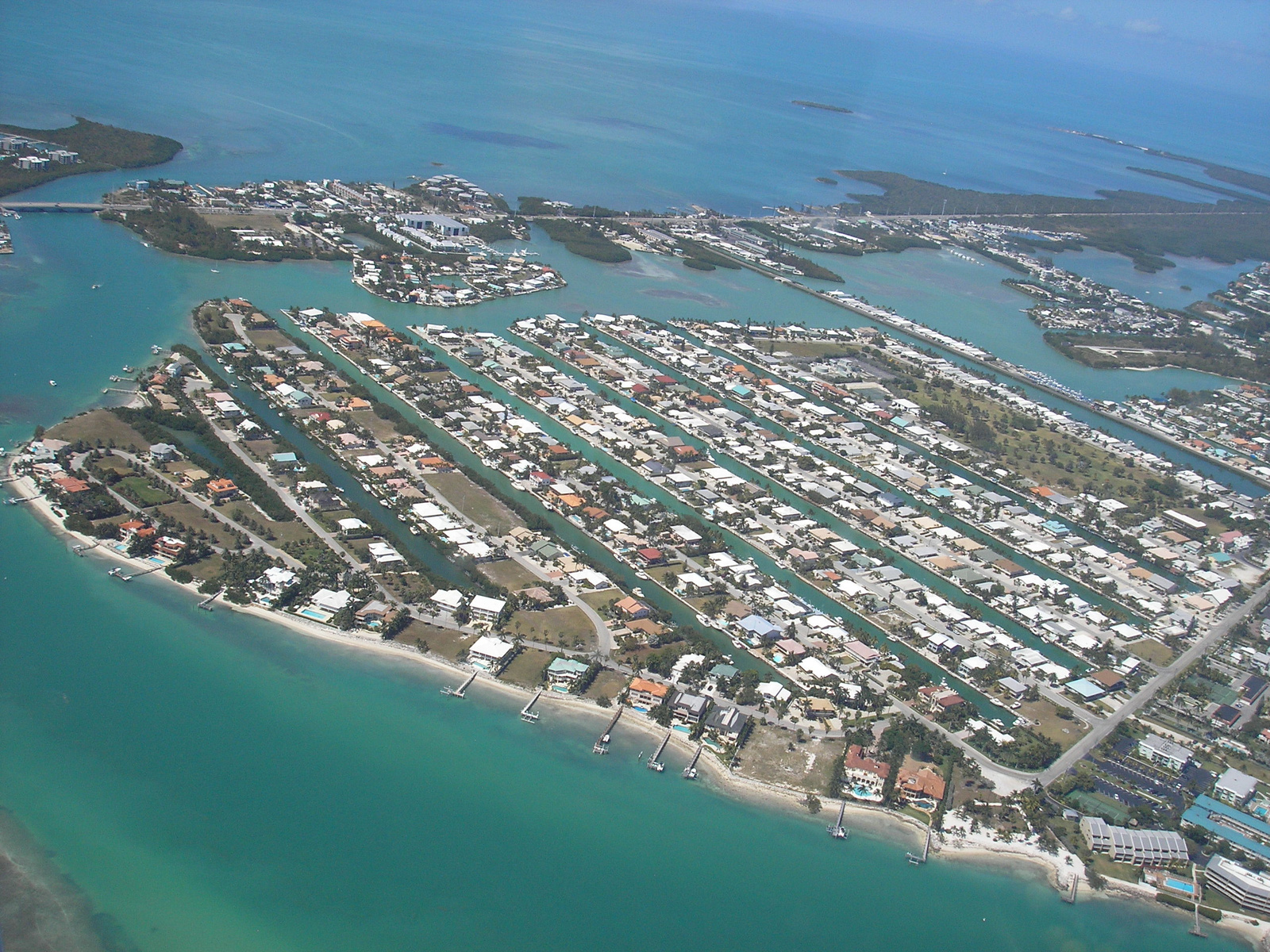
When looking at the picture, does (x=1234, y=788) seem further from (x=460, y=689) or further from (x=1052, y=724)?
(x=460, y=689)

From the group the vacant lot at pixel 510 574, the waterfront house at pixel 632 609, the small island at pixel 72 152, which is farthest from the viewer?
the small island at pixel 72 152

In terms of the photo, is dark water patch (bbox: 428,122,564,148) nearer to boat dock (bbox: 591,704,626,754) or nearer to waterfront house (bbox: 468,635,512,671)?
waterfront house (bbox: 468,635,512,671)

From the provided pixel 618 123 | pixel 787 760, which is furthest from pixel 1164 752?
pixel 618 123

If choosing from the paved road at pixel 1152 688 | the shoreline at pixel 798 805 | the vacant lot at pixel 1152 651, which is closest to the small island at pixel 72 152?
the shoreline at pixel 798 805

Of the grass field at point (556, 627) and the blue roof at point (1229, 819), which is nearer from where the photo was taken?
the blue roof at point (1229, 819)

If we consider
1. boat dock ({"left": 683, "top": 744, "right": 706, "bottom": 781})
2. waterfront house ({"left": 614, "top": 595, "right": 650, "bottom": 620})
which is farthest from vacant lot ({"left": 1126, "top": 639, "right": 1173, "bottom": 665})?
boat dock ({"left": 683, "top": 744, "right": 706, "bottom": 781})

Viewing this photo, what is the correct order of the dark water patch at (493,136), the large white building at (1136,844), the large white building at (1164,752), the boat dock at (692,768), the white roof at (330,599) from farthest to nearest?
the dark water patch at (493,136) < the white roof at (330,599) < the large white building at (1164,752) < the boat dock at (692,768) < the large white building at (1136,844)

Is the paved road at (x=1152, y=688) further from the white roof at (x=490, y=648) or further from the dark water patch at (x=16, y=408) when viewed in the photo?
the dark water patch at (x=16, y=408)
